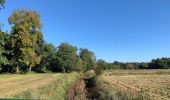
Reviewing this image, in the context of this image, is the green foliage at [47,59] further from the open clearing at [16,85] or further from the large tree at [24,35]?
the open clearing at [16,85]

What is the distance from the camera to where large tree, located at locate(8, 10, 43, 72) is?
252 feet

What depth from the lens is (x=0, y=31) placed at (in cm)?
2180

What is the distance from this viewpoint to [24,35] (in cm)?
7738

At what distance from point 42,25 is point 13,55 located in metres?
11.0

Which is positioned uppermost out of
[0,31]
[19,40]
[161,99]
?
[19,40]

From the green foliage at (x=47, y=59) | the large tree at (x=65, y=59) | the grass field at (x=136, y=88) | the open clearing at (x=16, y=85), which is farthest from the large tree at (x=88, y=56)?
the open clearing at (x=16, y=85)

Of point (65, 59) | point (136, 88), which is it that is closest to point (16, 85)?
point (136, 88)

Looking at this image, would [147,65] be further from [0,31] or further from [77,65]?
[0,31]

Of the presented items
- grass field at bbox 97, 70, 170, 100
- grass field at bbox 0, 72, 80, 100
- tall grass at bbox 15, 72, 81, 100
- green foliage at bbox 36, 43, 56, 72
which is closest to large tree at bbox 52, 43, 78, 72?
green foliage at bbox 36, 43, 56, 72

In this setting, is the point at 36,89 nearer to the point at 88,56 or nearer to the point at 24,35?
the point at 24,35

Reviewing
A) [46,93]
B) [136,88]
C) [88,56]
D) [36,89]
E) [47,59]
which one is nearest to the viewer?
[46,93]

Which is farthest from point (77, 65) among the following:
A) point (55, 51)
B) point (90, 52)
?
point (90, 52)

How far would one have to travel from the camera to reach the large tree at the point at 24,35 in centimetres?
7681

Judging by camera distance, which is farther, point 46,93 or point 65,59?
point 65,59
